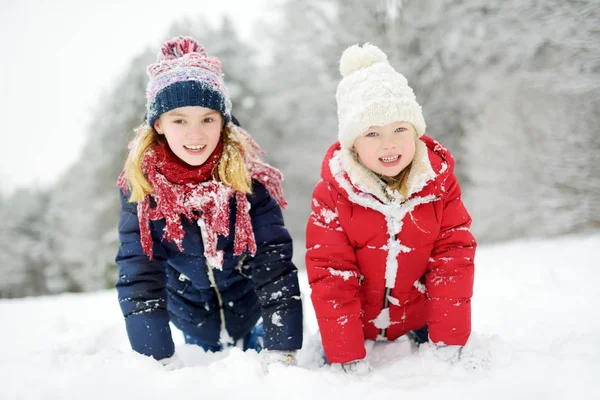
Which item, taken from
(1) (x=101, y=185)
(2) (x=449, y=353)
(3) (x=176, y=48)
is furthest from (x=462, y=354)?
(1) (x=101, y=185)

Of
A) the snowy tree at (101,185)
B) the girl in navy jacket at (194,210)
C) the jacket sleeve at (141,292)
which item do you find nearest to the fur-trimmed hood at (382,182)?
the girl in navy jacket at (194,210)

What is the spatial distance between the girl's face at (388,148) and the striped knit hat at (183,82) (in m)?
0.77

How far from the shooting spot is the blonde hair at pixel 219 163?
1886mm

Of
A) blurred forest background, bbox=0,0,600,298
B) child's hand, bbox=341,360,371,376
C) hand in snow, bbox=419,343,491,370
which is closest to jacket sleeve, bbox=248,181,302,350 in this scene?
child's hand, bbox=341,360,371,376

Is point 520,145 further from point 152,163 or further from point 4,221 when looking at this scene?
point 4,221

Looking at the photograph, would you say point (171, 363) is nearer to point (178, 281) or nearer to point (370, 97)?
point (178, 281)

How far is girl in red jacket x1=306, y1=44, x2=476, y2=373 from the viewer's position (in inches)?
68.6

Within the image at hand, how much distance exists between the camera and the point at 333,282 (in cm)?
175

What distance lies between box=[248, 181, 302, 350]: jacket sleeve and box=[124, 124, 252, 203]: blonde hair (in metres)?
0.14

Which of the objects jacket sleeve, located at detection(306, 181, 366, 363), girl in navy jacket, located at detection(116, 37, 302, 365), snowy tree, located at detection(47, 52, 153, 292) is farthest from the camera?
snowy tree, located at detection(47, 52, 153, 292)

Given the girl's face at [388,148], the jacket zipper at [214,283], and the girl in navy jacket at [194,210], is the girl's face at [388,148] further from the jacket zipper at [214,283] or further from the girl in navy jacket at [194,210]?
the jacket zipper at [214,283]

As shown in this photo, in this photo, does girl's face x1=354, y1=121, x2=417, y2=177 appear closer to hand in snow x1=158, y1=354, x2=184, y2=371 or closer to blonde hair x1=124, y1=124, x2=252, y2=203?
blonde hair x1=124, y1=124, x2=252, y2=203

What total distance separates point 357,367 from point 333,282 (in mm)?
377

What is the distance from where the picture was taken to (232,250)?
207 cm
